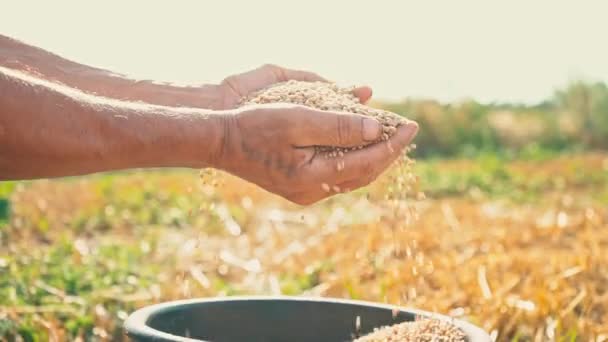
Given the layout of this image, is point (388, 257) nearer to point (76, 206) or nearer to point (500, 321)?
point (500, 321)

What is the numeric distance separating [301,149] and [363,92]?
0.67 m

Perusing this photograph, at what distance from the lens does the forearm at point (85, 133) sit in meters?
2.36

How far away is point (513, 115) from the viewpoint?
17188mm

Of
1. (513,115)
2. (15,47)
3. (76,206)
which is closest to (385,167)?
(15,47)

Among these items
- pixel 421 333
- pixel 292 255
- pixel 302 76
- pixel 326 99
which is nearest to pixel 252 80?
pixel 302 76

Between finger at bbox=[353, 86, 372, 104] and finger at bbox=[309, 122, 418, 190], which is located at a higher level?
finger at bbox=[353, 86, 372, 104]

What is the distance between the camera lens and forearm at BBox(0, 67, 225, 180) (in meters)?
2.36

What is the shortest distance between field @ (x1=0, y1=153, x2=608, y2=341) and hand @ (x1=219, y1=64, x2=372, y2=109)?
38cm

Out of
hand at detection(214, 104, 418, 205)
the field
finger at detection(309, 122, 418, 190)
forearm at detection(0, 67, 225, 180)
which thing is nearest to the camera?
forearm at detection(0, 67, 225, 180)

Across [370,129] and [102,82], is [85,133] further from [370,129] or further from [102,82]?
[102,82]

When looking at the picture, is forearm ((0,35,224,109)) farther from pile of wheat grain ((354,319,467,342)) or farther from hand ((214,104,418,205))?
pile of wheat grain ((354,319,467,342))

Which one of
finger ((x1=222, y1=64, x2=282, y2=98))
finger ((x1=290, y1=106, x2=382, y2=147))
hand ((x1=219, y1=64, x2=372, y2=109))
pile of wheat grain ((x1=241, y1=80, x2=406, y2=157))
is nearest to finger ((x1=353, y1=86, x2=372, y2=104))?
pile of wheat grain ((x1=241, y1=80, x2=406, y2=157))

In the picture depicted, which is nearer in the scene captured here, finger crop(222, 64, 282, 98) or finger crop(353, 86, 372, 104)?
finger crop(353, 86, 372, 104)

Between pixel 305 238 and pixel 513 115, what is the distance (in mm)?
11213
